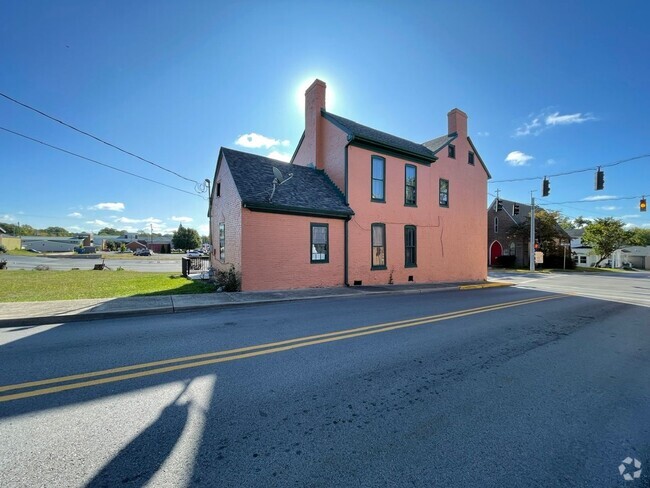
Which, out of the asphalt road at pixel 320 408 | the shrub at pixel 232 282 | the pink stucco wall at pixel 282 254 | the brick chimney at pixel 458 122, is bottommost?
the asphalt road at pixel 320 408

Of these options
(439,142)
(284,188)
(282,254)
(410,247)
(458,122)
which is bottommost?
(282,254)

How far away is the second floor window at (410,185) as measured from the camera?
628 inches

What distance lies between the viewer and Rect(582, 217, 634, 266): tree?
41.0m

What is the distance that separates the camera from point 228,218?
1349 cm

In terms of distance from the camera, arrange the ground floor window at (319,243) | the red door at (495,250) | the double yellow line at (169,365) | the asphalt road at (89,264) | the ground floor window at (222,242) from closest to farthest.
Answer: the double yellow line at (169,365), the ground floor window at (319,243), the ground floor window at (222,242), the asphalt road at (89,264), the red door at (495,250)

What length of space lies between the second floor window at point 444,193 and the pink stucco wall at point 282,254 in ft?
25.9

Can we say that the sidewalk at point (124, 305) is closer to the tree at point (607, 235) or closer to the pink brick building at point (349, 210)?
the pink brick building at point (349, 210)

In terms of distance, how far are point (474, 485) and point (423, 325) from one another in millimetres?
4692

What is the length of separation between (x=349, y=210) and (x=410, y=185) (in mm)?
4686

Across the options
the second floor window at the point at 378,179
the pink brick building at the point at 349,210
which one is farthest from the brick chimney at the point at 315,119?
the second floor window at the point at 378,179

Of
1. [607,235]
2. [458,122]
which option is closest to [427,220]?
[458,122]

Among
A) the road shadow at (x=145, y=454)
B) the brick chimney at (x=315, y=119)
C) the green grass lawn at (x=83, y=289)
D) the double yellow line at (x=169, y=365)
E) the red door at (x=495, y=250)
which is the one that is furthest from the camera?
the red door at (x=495, y=250)

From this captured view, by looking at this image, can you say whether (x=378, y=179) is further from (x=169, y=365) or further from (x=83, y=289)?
(x=83, y=289)

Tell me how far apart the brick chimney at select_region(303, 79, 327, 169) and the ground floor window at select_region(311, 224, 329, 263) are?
4540mm
